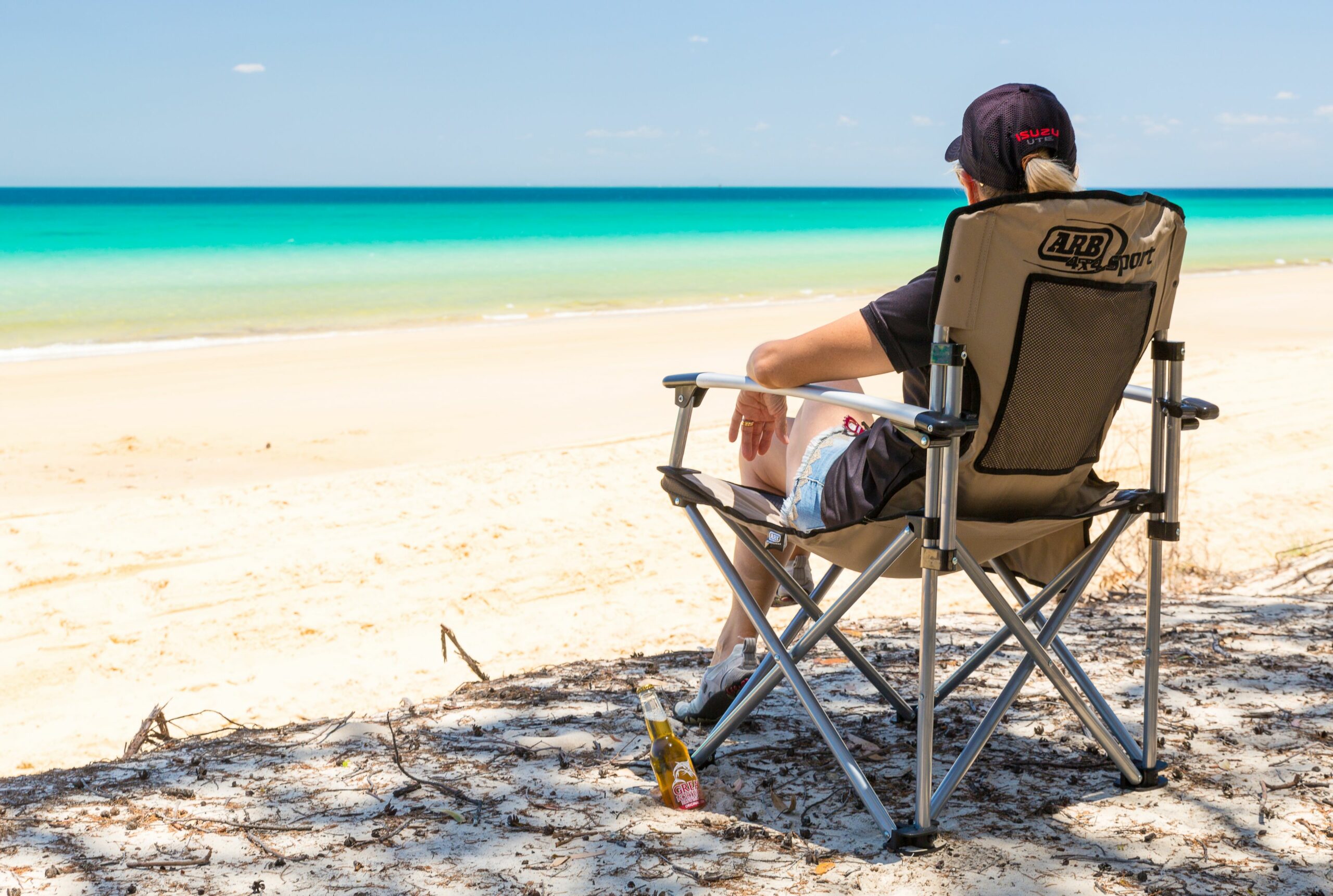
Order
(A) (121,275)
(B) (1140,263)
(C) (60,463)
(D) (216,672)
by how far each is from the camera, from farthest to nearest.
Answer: (A) (121,275)
(C) (60,463)
(D) (216,672)
(B) (1140,263)

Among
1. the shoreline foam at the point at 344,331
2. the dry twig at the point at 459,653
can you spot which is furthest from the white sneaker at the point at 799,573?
the shoreline foam at the point at 344,331

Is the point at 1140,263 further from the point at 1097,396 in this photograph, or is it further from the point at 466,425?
the point at 466,425

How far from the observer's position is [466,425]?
8234mm

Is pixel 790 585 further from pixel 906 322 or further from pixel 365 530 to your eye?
pixel 365 530

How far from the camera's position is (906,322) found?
2096mm

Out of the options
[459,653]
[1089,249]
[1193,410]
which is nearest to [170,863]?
[459,653]

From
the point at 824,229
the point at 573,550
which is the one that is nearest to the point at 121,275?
the point at 573,550

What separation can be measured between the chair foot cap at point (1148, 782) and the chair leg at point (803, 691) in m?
0.53

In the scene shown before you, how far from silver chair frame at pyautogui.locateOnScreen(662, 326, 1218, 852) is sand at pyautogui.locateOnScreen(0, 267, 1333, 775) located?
146cm

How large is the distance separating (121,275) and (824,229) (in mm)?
28397

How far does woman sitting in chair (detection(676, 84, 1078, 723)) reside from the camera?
2.10 metres

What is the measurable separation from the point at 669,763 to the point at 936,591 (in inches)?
29.2

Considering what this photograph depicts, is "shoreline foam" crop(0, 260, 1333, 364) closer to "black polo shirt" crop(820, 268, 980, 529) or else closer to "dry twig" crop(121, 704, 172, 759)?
"dry twig" crop(121, 704, 172, 759)

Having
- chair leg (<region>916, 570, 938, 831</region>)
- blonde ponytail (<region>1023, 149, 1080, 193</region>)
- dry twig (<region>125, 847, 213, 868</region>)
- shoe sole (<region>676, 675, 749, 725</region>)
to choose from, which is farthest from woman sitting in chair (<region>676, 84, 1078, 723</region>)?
dry twig (<region>125, 847, 213, 868</region>)
